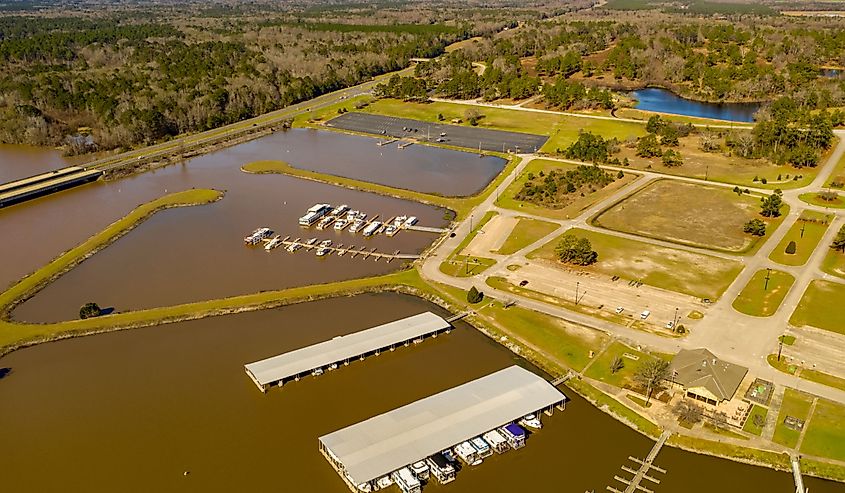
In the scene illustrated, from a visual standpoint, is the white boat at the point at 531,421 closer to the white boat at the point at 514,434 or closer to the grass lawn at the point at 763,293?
the white boat at the point at 514,434

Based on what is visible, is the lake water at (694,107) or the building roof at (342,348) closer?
the building roof at (342,348)

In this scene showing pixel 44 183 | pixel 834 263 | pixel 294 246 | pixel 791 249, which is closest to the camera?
pixel 834 263

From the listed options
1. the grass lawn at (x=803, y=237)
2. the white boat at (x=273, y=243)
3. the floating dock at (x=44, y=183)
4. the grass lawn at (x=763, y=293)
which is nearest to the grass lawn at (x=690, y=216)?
the grass lawn at (x=803, y=237)

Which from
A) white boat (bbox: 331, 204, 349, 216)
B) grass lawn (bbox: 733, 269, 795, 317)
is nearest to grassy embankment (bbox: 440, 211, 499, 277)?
white boat (bbox: 331, 204, 349, 216)

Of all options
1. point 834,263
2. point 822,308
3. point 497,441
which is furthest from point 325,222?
point 834,263

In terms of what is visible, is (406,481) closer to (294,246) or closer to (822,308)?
(294,246)

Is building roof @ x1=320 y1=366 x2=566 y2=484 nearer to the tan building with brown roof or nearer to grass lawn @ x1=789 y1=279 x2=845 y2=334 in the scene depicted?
the tan building with brown roof
